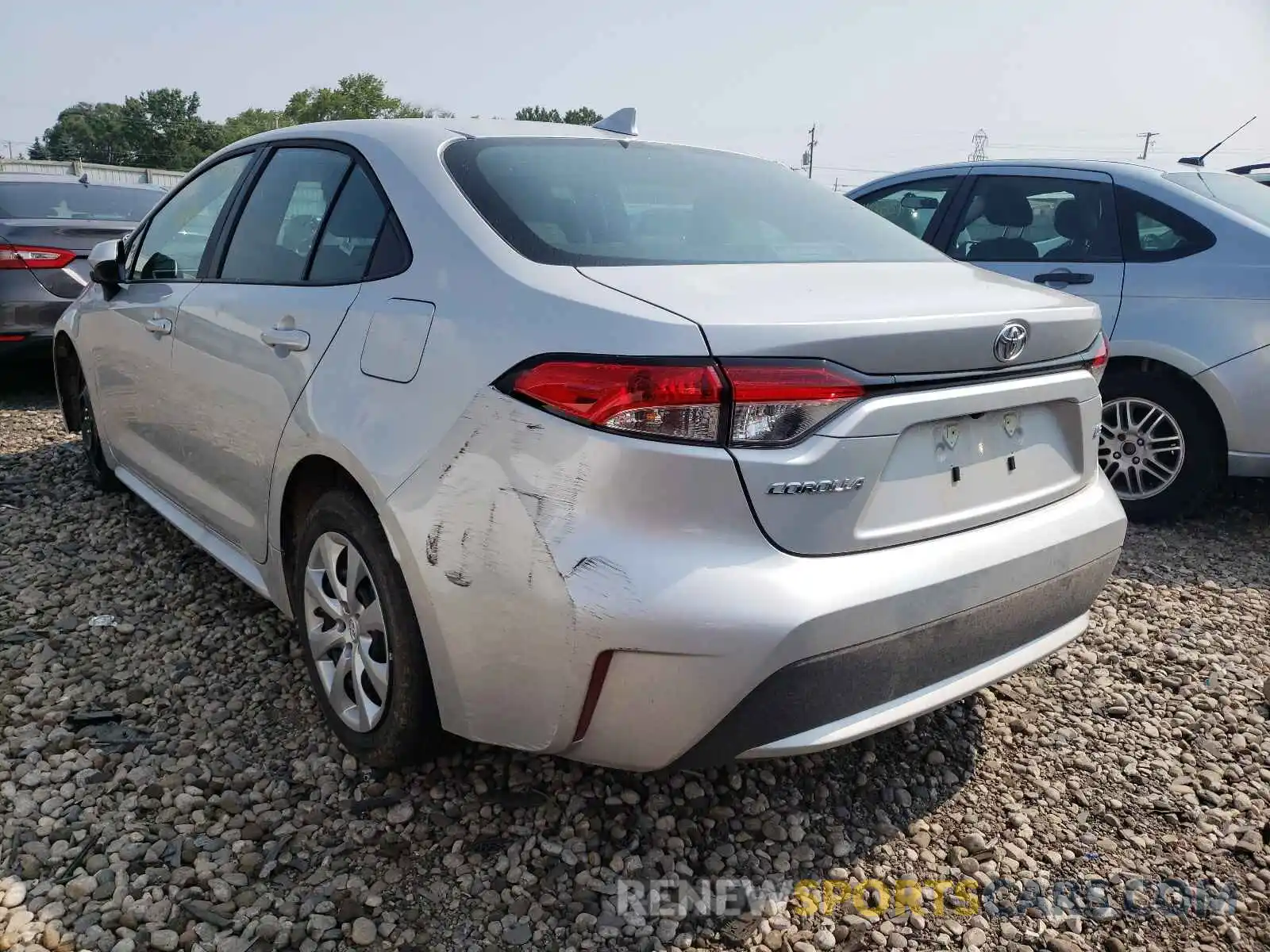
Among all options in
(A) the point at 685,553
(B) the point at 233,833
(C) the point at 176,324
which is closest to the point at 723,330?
(A) the point at 685,553

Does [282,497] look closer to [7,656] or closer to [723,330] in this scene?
[7,656]

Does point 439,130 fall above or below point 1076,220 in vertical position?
above

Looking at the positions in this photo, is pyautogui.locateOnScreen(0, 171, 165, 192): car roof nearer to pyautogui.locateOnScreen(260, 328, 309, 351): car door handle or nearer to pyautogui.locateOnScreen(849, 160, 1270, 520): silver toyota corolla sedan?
pyautogui.locateOnScreen(260, 328, 309, 351): car door handle

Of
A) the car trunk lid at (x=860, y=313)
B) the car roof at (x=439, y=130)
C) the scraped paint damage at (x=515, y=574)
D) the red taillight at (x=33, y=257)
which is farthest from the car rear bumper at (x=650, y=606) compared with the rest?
the red taillight at (x=33, y=257)

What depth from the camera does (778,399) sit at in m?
1.79

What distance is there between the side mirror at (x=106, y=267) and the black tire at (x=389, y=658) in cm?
202

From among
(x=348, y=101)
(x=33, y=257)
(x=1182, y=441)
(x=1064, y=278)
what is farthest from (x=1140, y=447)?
(x=348, y=101)

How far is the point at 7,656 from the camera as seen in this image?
308cm

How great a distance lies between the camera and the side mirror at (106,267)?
3875 millimetres

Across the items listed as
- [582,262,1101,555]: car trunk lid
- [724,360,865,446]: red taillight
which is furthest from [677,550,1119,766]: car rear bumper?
[724,360,865,446]: red taillight

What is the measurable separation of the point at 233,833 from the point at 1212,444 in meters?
4.13

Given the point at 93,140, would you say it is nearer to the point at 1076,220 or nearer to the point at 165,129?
the point at 165,129

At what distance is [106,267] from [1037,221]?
422 cm

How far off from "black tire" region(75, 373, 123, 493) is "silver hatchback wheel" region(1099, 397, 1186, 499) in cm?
448
